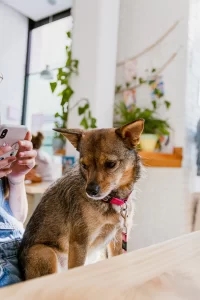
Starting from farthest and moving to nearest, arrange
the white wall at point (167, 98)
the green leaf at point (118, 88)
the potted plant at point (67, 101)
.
Answer: the green leaf at point (118, 88), the potted plant at point (67, 101), the white wall at point (167, 98)

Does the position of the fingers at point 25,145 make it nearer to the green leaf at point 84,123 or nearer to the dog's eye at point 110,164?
the dog's eye at point 110,164

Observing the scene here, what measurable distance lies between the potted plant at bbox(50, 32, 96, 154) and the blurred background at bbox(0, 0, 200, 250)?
1cm

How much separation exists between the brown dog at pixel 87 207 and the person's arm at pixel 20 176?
3.8 inches

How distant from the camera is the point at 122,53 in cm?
338

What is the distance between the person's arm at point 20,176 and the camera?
1181 millimetres

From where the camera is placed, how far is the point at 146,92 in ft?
10.4

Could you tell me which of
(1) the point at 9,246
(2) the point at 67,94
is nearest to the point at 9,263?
(1) the point at 9,246

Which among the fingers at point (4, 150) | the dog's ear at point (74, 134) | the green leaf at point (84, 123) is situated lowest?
Result: the fingers at point (4, 150)

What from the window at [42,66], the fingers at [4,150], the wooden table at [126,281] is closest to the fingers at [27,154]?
the fingers at [4,150]

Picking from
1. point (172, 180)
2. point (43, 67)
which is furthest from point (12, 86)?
point (172, 180)

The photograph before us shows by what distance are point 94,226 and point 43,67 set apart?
3.61 metres

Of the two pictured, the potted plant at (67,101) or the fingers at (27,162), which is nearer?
the fingers at (27,162)

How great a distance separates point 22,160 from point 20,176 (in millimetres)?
89

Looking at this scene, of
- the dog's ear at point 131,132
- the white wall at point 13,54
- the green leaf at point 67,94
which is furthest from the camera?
the white wall at point 13,54
